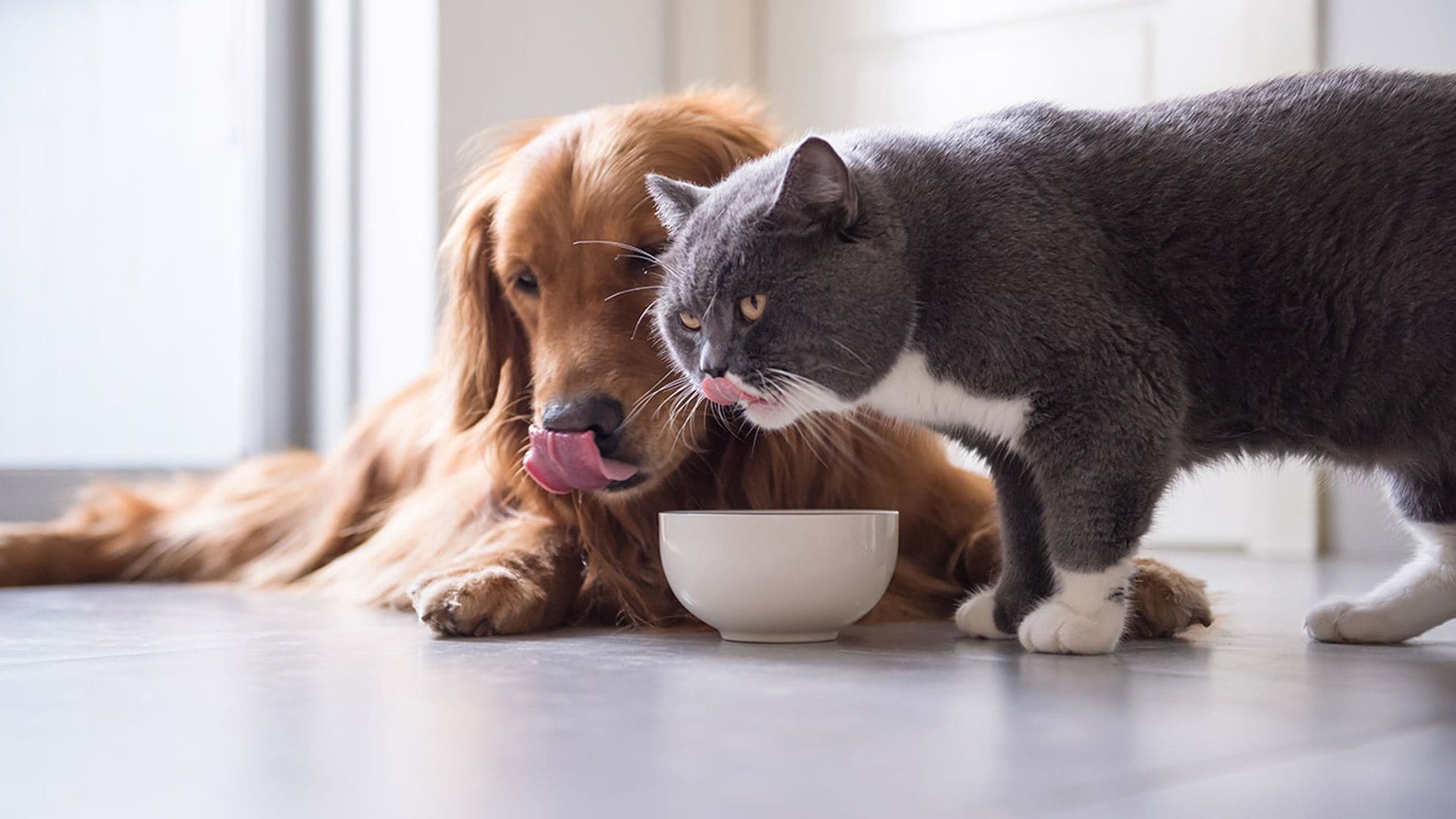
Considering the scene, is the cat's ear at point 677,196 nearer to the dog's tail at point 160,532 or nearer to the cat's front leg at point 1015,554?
the cat's front leg at point 1015,554

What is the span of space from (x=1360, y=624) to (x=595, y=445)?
880 millimetres

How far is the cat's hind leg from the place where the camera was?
149 cm

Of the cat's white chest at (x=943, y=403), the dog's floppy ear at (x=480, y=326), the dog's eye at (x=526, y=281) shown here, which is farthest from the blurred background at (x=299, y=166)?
the cat's white chest at (x=943, y=403)

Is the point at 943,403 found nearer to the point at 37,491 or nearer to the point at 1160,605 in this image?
the point at 1160,605

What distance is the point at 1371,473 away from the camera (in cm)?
150

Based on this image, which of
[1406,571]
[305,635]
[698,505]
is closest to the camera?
[1406,571]

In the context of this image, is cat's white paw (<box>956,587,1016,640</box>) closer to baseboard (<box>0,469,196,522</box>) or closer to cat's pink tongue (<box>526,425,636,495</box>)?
cat's pink tongue (<box>526,425,636,495</box>)

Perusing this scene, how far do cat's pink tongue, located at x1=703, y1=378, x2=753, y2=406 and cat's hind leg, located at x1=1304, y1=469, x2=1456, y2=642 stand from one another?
0.69m

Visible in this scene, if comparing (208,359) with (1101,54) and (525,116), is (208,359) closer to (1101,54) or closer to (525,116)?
(525,116)

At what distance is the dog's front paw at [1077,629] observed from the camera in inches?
54.4

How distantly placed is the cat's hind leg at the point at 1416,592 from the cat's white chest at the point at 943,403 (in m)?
0.43

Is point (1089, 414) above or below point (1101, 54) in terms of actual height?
below

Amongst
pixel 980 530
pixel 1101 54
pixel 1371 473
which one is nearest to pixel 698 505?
pixel 980 530

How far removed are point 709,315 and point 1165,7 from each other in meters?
2.75
